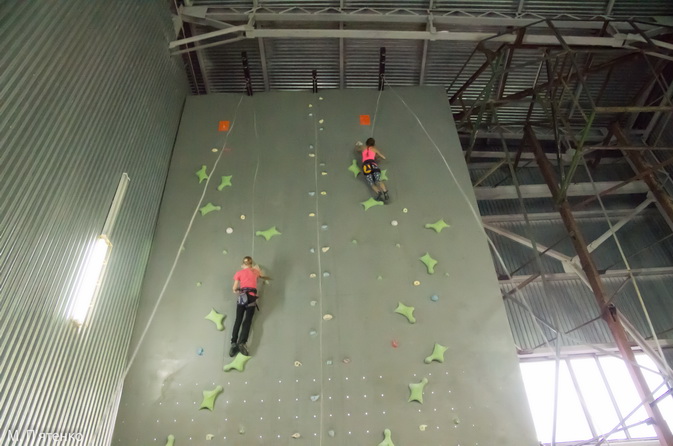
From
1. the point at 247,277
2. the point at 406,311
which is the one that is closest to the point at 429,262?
the point at 406,311

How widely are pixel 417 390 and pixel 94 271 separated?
380 cm

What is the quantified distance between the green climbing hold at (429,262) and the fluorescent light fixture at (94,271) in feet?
12.9

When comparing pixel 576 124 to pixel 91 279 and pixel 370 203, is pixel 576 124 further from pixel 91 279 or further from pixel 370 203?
pixel 91 279

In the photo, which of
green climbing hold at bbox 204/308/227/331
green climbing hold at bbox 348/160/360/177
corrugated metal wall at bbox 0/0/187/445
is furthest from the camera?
green climbing hold at bbox 348/160/360/177

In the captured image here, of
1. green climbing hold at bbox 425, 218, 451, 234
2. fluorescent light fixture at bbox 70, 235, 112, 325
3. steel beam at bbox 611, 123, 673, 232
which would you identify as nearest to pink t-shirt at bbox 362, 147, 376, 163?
green climbing hold at bbox 425, 218, 451, 234

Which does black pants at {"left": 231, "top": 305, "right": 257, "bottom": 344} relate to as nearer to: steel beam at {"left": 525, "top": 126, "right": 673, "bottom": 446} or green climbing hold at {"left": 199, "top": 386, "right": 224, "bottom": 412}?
green climbing hold at {"left": 199, "top": 386, "right": 224, "bottom": 412}

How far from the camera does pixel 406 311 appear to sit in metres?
5.86

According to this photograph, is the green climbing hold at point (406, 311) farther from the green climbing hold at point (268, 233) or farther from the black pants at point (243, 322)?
the green climbing hold at point (268, 233)

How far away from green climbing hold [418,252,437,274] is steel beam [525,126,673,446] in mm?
3097

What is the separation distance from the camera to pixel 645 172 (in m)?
8.21

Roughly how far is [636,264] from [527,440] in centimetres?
608

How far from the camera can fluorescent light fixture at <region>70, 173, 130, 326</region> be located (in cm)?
467

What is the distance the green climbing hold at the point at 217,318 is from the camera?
5.78 meters

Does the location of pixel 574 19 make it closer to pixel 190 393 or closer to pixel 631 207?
pixel 631 207
